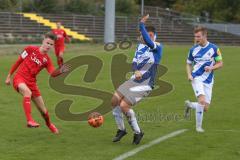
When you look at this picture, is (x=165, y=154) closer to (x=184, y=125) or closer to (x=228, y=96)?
(x=184, y=125)

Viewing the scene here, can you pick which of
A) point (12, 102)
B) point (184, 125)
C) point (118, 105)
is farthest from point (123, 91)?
point (12, 102)

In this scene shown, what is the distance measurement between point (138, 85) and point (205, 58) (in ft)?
6.26

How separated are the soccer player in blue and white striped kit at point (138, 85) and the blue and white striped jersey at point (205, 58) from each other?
1.55 meters

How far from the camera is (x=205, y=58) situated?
37.6ft

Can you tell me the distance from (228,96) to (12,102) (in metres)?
6.29

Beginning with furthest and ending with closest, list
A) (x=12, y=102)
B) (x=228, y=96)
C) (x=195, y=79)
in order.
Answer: (x=228, y=96), (x=12, y=102), (x=195, y=79)

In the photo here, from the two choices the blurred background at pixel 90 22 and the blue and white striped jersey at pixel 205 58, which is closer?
the blue and white striped jersey at pixel 205 58

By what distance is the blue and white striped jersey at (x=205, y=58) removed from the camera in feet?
37.7

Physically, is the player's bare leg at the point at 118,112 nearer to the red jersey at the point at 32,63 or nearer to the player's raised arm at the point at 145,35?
the player's raised arm at the point at 145,35

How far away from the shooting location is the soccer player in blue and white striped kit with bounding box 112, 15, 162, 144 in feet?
32.4

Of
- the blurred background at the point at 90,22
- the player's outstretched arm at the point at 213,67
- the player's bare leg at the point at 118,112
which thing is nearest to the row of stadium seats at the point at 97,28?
the blurred background at the point at 90,22

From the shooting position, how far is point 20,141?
33.1ft

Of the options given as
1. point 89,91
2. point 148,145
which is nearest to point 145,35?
point 148,145

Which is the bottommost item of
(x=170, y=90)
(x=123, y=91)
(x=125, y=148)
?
(x=170, y=90)
